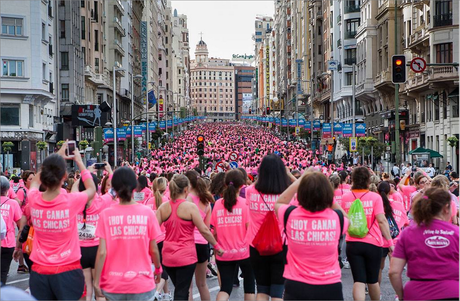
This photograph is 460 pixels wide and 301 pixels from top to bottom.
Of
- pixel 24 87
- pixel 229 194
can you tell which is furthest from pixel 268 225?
pixel 24 87

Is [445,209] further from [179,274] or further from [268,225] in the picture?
[179,274]

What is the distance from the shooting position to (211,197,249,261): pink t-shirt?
27.5 ft

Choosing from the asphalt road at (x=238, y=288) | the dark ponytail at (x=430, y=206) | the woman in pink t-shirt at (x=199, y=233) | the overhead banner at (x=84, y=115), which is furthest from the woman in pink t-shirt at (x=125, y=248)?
the overhead banner at (x=84, y=115)

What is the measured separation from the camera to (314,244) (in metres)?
5.93

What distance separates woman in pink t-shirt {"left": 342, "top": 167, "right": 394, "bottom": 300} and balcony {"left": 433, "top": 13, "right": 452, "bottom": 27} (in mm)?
38512

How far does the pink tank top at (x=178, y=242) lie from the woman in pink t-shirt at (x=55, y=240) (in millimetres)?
1576

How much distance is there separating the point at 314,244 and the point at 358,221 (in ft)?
9.82

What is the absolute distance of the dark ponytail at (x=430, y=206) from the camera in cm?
576

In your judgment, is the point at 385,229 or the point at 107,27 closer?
the point at 385,229

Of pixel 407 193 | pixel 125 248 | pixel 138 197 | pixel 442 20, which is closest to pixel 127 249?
pixel 125 248

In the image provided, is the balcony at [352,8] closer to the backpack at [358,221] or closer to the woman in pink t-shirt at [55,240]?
the backpack at [358,221]

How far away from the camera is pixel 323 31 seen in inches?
3984

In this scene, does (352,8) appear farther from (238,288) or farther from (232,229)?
(232,229)

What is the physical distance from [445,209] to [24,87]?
4367cm
